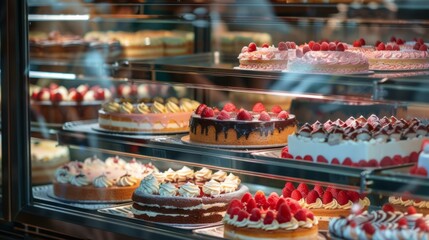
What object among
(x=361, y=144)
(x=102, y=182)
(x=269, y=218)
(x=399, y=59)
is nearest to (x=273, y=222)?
(x=269, y=218)

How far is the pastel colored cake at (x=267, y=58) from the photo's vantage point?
12.8 ft

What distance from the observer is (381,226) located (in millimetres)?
3293

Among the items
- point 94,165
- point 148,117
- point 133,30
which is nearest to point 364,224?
point 148,117

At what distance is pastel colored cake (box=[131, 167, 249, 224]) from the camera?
13.3 ft

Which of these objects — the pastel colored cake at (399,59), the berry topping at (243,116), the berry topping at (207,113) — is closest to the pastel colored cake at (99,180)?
the berry topping at (207,113)

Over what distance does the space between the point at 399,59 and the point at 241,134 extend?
75cm

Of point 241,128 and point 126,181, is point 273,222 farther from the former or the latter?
point 126,181

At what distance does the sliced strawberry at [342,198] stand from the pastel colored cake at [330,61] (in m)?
0.59

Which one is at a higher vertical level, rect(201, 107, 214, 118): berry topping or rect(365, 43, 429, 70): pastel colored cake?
rect(365, 43, 429, 70): pastel colored cake

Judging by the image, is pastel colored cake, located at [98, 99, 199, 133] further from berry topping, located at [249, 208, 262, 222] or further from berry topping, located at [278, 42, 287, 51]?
berry topping, located at [249, 208, 262, 222]

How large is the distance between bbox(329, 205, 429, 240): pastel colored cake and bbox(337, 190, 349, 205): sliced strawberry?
39 cm

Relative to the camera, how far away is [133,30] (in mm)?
6305

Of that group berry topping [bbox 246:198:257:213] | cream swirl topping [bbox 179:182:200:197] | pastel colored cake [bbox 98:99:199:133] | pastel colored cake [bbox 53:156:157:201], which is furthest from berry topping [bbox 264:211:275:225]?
pastel colored cake [bbox 53:156:157:201]

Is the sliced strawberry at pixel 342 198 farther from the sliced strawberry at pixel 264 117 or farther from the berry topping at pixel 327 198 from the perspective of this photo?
the sliced strawberry at pixel 264 117
